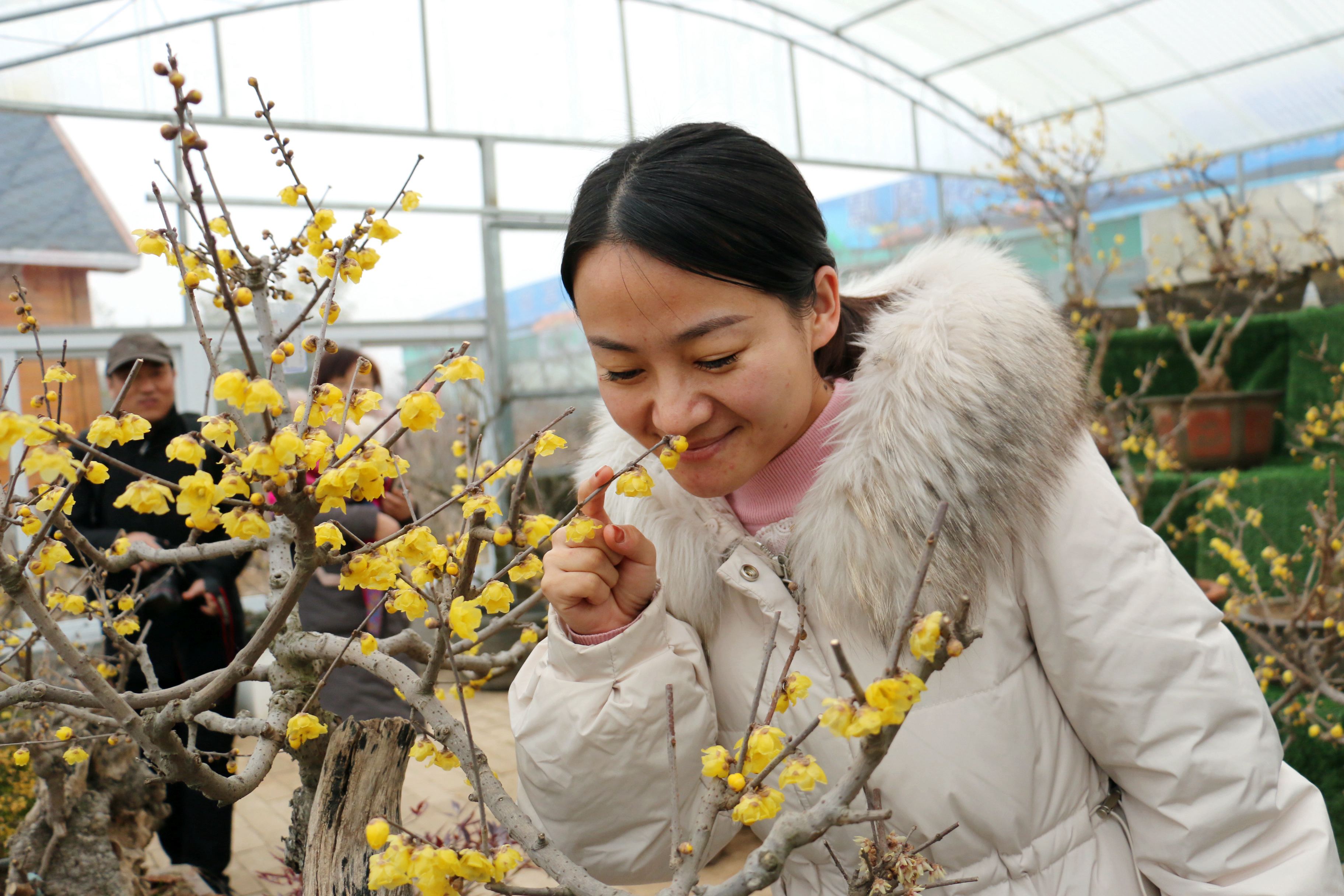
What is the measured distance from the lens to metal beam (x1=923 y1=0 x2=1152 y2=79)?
699cm

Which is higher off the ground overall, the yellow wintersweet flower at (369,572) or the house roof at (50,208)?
the house roof at (50,208)

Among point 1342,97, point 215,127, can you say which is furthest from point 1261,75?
point 215,127

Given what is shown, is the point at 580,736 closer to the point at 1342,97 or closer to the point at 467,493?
the point at 467,493

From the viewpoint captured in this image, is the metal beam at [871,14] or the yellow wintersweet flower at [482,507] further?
the metal beam at [871,14]

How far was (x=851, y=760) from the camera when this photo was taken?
1.01m

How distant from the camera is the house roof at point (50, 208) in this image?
4.52 meters

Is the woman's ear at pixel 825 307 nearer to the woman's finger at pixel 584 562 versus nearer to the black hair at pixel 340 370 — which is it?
the woman's finger at pixel 584 562

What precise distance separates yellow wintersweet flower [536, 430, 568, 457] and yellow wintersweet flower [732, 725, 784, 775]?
283 millimetres

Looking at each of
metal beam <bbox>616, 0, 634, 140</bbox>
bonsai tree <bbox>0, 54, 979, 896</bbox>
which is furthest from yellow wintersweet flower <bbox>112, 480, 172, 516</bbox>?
metal beam <bbox>616, 0, 634, 140</bbox>

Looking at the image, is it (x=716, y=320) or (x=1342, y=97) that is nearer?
(x=716, y=320)

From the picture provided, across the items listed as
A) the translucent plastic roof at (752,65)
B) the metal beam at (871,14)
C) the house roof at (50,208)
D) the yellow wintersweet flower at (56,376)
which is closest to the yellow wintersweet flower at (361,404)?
the yellow wintersweet flower at (56,376)

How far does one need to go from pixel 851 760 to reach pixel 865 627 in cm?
15

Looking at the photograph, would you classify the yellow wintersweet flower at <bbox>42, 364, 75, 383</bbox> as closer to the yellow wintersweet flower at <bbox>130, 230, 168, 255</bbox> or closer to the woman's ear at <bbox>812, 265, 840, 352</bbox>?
the yellow wintersweet flower at <bbox>130, 230, 168, 255</bbox>

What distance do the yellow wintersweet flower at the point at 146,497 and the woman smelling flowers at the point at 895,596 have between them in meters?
0.39
